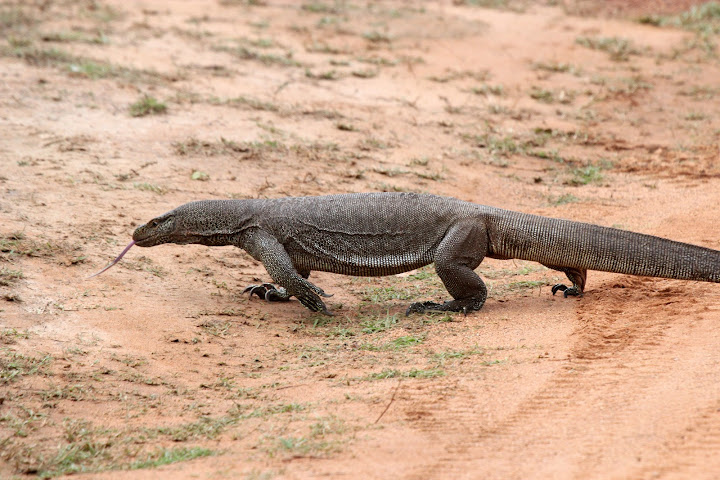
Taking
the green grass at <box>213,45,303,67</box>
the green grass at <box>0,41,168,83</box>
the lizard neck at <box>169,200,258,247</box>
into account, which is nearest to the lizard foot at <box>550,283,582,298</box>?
the lizard neck at <box>169,200,258,247</box>

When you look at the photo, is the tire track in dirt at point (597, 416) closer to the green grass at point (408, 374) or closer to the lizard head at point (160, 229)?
the green grass at point (408, 374)

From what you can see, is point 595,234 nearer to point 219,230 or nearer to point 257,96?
point 219,230

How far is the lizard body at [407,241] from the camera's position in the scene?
5.61m

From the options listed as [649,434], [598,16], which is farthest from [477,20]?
[649,434]

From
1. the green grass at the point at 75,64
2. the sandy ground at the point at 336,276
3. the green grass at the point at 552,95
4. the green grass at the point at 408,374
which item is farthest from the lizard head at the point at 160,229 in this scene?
the green grass at the point at 552,95

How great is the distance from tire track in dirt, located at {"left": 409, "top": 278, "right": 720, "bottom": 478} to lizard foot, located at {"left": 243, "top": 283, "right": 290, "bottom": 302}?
238 cm

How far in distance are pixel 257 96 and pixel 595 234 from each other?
18.8 ft

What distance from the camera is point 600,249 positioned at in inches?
222

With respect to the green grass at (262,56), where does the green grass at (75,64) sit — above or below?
below

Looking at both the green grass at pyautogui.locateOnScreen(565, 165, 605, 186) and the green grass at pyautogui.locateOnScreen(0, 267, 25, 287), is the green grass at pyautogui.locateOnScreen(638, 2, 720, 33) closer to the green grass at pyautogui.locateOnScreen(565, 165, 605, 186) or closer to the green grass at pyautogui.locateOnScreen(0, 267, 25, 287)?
the green grass at pyautogui.locateOnScreen(565, 165, 605, 186)

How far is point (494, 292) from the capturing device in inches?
252

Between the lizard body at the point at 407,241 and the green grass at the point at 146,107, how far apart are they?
3.26m

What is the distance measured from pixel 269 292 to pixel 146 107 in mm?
3879

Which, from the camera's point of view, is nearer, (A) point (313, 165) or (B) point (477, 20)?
(A) point (313, 165)
